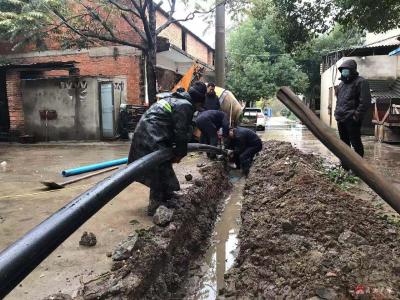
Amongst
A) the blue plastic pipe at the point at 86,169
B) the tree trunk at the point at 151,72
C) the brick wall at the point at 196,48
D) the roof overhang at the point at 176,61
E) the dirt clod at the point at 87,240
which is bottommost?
the dirt clod at the point at 87,240

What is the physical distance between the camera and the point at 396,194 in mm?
2277

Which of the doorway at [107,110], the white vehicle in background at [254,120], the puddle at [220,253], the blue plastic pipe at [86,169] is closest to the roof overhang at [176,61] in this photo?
the doorway at [107,110]

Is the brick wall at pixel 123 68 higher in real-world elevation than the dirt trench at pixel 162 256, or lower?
higher

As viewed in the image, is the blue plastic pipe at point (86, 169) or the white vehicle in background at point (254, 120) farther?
the white vehicle in background at point (254, 120)

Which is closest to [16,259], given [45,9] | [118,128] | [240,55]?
[45,9]

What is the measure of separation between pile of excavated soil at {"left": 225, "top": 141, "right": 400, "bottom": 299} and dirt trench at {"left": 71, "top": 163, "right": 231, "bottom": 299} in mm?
520

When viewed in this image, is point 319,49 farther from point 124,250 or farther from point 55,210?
point 124,250

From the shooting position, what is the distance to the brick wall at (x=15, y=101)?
13.0 metres

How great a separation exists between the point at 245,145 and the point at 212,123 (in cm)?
101

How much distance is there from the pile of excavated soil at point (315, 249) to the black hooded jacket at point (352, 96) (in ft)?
5.06

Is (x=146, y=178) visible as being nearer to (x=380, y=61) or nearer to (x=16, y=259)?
(x=16, y=259)

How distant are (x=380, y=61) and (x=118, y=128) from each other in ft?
40.5

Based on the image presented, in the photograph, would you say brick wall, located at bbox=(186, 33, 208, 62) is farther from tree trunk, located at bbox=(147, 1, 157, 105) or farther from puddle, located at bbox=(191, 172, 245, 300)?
puddle, located at bbox=(191, 172, 245, 300)

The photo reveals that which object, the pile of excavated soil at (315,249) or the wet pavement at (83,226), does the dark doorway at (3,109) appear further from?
the pile of excavated soil at (315,249)
